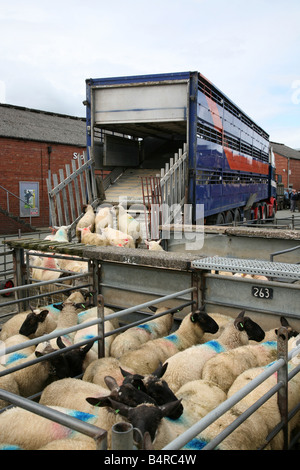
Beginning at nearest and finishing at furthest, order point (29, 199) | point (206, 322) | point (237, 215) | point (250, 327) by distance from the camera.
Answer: point (250, 327) → point (206, 322) → point (237, 215) → point (29, 199)

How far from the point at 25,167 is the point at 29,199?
1.74 metres

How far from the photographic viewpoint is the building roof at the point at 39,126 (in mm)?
22469

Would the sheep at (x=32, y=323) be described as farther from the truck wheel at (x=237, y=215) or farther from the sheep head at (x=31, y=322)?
the truck wheel at (x=237, y=215)

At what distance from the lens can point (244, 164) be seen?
16172mm

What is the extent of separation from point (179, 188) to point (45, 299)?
434 centimetres

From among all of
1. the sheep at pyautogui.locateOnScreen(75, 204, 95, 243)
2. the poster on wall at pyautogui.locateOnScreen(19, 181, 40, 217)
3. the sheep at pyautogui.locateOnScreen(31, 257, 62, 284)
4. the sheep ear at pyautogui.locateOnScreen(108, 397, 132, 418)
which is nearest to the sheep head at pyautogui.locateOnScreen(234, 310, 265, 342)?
the sheep ear at pyautogui.locateOnScreen(108, 397, 132, 418)

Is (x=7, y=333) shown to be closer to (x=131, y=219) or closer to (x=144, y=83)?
(x=131, y=219)

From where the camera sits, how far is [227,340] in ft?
14.8

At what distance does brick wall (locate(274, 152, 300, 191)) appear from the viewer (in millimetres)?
51688

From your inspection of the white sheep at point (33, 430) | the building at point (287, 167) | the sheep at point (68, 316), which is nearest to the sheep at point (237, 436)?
the white sheep at point (33, 430)

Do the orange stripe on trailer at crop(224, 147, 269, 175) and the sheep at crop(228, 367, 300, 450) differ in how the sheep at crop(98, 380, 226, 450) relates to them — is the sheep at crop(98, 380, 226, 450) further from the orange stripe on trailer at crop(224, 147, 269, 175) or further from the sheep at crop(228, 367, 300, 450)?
the orange stripe on trailer at crop(224, 147, 269, 175)

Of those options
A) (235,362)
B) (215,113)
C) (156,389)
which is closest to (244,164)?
(215,113)

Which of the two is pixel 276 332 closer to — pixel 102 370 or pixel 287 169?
pixel 102 370

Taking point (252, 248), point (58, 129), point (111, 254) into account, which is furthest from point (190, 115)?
point (58, 129)
